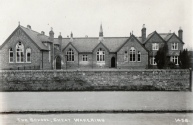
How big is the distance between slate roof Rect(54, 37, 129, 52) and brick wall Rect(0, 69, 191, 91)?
19882mm

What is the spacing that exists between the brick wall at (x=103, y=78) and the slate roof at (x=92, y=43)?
19882mm

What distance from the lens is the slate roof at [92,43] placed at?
44969 mm

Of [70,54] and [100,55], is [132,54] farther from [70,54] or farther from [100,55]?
[70,54]

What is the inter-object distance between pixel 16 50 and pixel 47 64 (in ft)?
19.3

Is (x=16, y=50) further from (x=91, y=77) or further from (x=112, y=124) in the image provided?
(x=112, y=124)

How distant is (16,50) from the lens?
36000 mm

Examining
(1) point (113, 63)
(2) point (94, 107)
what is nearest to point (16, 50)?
(1) point (113, 63)

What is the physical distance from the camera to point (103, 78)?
24.5 metres

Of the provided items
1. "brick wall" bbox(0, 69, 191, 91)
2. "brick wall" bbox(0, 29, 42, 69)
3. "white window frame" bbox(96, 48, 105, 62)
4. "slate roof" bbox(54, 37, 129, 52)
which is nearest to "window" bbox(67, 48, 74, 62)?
"slate roof" bbox(54, 37, 129, 52)

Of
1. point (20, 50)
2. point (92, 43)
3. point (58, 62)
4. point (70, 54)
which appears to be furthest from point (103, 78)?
point (92, 43)

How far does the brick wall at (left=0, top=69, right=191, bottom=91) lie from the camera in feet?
79.4

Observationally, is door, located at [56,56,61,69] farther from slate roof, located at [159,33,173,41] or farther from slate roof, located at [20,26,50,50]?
slate roof, located at [159,33,173,41]

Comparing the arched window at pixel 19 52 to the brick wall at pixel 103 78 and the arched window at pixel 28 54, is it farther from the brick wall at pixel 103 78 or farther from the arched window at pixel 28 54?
the brick wall at pixel 103 78

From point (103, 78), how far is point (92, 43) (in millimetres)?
23040
